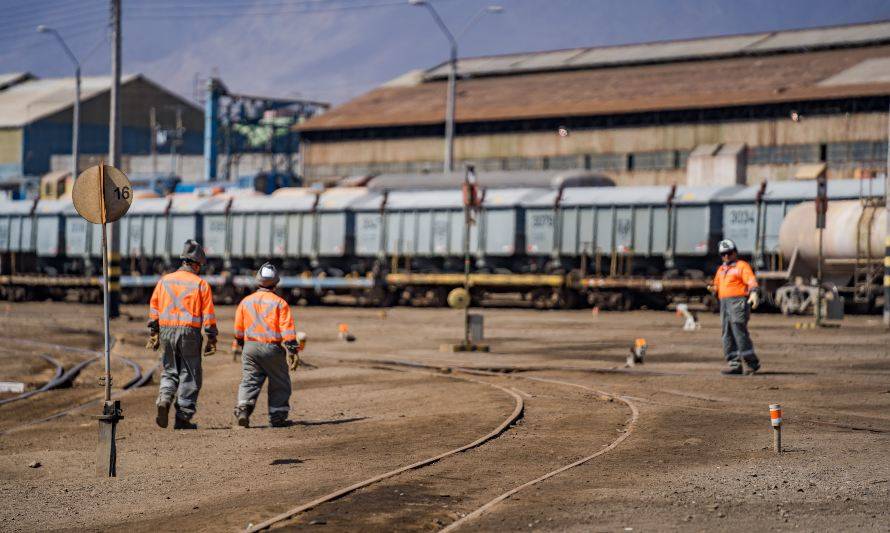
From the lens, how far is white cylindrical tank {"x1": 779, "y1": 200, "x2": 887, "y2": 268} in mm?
30734

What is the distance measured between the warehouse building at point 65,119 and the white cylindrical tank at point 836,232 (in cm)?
6384

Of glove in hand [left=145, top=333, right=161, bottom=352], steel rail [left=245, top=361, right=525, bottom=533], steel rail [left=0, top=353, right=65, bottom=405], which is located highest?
glove in hand [left=145, top=333, right=161, bottom=352]

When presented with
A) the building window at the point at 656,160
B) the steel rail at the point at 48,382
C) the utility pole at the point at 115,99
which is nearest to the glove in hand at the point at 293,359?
the steel rail at the point at 48,382

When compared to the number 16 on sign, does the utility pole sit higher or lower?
→ higher

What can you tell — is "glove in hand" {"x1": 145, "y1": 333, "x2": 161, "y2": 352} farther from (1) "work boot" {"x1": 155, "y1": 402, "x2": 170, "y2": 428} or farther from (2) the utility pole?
(2) the utility pole

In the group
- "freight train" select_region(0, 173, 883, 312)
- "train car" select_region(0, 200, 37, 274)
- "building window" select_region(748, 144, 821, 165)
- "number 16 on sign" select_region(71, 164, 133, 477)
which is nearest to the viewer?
"number 16 on sign" select_region(71, 164, 133, 477)

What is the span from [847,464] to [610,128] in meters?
49.6

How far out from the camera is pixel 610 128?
59.2 meters

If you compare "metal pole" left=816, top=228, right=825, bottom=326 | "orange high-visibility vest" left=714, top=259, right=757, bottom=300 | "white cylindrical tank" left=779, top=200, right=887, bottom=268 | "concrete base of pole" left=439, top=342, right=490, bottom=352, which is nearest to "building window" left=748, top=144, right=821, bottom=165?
"white cylindrical tank" left=779, top=200, right=887, bottom=268

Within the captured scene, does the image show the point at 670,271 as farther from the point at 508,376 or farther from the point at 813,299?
the point at 508,376

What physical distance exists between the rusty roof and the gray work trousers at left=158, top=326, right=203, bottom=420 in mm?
42191

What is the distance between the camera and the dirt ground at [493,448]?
28.6 ft

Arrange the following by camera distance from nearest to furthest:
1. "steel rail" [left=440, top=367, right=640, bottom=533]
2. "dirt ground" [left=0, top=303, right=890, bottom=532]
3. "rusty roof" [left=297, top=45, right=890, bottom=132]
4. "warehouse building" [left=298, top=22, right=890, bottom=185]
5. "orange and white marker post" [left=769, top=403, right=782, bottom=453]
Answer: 1. "steel rail" [left=440, top=367, right=640, bottom=533]
2. "dirt ground" [left=0, top=303, right=890, bottom=532]
3. "orange and white marker post" [left=769, top=403, right=782, bottom=453]
4. "warehouse building" [left=298, top=22, right=890, bottom=185]
5. "rusty roof" [left=297, top=45, right=890, bottom=132]

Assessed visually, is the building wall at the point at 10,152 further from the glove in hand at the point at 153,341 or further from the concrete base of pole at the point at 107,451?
the concrete base of pole at the point at 107,451
